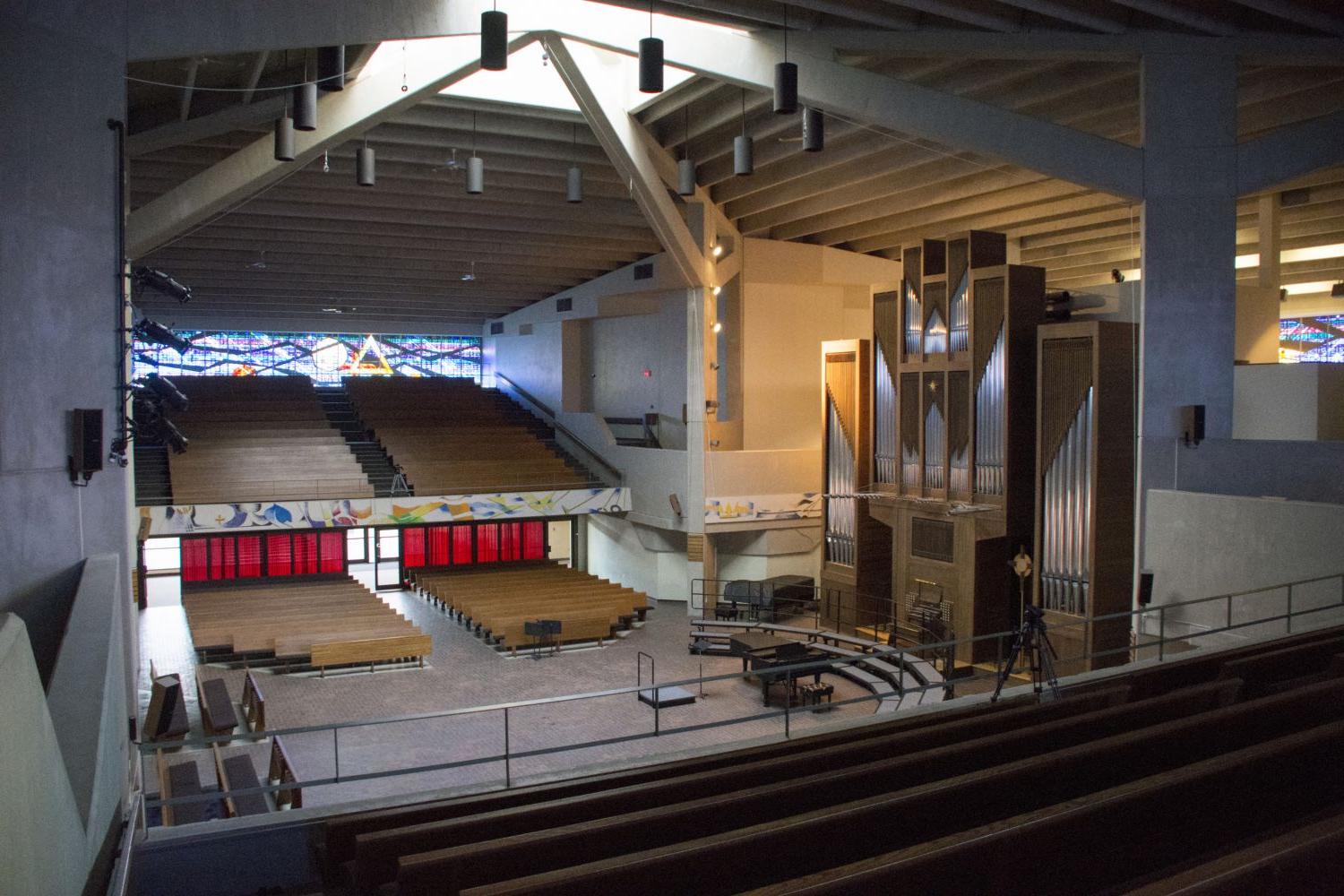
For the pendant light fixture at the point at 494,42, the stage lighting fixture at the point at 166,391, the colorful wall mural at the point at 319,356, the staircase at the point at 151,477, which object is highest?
the pendant light fixture at the point at 494,42

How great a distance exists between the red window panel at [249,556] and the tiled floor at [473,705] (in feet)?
8.38

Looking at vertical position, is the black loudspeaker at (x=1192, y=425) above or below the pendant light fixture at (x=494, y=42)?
below

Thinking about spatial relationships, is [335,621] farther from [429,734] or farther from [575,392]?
[575,392]

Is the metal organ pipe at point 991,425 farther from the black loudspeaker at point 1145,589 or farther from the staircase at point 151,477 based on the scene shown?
the staircase at point 151,477

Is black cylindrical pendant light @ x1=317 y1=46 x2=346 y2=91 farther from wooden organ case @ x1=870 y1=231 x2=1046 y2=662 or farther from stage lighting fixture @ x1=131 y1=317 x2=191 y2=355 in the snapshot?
wooden organ case @ x1=870 y1=231 x2=1046 y2=662

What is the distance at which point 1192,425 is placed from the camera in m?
10.7

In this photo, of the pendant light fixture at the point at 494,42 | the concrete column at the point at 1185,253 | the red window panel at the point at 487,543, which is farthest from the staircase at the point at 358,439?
the concrete column at the point at 1185,253

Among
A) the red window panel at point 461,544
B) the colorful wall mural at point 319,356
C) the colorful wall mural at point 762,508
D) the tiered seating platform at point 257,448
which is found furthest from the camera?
the colorful wall mural at point 319,356

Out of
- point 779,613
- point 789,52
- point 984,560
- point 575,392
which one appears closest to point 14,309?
point 789,52

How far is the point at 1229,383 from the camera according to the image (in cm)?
1097

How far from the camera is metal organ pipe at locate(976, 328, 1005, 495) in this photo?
43.7ft

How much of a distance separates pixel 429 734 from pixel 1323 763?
9.71 metres

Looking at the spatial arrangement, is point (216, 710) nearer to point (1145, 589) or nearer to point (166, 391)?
point (166, 391)

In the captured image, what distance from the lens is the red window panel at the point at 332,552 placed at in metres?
20.8
